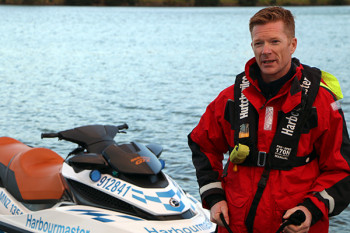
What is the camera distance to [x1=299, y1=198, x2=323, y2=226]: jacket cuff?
255cm

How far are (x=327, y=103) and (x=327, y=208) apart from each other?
0.47 meters

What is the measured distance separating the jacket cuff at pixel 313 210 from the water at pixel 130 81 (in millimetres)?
3754

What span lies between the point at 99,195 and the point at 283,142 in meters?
1.81

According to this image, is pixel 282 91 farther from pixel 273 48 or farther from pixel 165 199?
pixel 165 199

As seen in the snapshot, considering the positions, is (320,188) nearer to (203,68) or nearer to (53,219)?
(53,219)

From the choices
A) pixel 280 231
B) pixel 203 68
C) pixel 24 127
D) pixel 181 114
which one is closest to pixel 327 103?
pixel 280 231

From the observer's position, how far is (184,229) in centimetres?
390

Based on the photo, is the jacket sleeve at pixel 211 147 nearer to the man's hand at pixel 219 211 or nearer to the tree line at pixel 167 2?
the man's hand at pixel 219 211

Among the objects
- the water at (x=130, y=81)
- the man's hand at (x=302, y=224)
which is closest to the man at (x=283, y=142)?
the man's hand at (x=302, y=224)

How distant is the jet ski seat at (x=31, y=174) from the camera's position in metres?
4.28

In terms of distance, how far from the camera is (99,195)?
404cm

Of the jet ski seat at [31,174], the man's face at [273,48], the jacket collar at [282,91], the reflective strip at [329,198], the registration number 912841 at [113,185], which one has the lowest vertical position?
the jet ski seat at [31,174]

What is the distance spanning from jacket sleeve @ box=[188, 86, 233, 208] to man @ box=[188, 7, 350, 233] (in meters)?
0.09

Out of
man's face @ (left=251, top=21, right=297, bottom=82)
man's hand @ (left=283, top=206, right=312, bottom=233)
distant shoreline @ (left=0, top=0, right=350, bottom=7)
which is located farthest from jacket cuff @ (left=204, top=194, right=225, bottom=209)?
distant shoreline @ (left=0, top=0, right=350, bottom=7)
